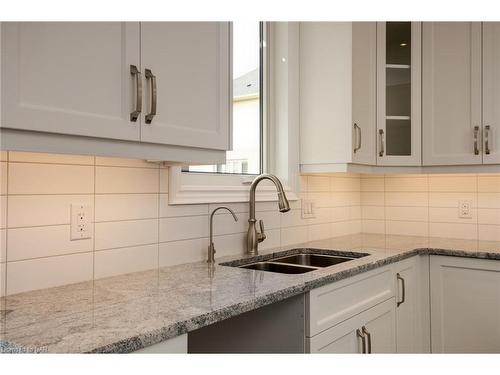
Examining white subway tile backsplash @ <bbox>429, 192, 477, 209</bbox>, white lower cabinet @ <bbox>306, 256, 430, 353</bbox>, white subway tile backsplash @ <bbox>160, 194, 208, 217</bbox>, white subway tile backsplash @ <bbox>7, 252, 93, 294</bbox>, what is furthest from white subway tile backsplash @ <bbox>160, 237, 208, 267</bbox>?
white subway tile backsplash @ <bbox>429, 192, 477, 209</bbox>

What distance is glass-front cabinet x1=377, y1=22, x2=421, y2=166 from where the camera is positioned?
2.57 metres

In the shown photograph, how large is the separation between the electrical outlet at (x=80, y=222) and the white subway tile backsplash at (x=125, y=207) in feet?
0.13

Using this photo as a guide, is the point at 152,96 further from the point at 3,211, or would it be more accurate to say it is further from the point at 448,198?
the point at 448,198

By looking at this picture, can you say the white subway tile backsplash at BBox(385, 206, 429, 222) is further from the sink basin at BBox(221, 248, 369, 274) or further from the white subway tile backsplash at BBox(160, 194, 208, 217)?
the white subway tile backsplash at BBox(160, 194, 208, 217)

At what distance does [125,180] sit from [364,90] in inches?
57.6

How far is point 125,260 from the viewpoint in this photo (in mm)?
1576

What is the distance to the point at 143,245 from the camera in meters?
1.64

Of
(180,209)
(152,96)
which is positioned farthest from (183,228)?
(152,96)

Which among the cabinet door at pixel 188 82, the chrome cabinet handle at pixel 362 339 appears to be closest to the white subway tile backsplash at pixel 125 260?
the cabinet door at pixel 188 82

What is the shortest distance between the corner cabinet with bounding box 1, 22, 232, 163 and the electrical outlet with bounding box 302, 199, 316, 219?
1.06 metres

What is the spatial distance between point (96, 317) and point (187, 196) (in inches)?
32.3

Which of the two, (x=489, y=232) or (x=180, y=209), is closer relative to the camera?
(x=180, y=209)

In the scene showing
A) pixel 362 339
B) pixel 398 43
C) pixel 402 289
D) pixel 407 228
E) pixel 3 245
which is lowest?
pixel 362 339

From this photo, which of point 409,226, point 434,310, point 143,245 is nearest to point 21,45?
point 143,245
